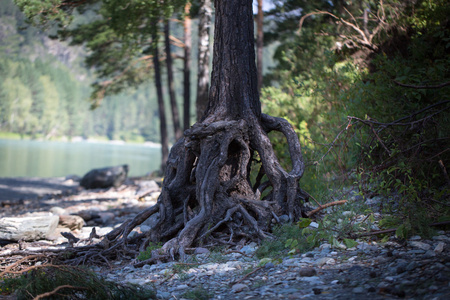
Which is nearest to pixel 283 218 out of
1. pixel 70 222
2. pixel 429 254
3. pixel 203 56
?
pixel 429 254

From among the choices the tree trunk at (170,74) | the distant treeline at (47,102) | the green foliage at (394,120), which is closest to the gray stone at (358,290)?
the green foliage at (394,120)

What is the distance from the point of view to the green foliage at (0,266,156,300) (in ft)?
10.9

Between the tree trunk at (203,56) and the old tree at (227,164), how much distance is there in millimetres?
6855

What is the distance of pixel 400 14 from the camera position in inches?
322

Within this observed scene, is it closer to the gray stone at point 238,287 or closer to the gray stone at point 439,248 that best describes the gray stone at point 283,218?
the gray stone at point 238,287

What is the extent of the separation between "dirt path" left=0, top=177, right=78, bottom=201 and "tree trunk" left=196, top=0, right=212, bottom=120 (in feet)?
30.0

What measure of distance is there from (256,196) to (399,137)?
2.14 meters

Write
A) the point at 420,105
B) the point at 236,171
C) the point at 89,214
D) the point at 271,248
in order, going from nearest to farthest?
the point at 271,248 → the point at 236,171 → the point at 420,105 → the point at 89,214

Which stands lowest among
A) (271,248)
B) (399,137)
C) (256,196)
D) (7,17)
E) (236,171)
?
(271,248)

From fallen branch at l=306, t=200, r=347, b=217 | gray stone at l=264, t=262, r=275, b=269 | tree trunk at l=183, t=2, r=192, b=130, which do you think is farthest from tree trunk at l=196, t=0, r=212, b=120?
gray stone at l=264, t=262, r=275, b=269

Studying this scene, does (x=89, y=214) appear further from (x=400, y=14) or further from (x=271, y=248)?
(x=400, y=14)

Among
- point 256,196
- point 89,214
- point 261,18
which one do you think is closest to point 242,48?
point 256,196

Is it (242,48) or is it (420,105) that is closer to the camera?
(242,48)

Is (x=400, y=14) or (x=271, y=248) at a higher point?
(x=400, y=14)
